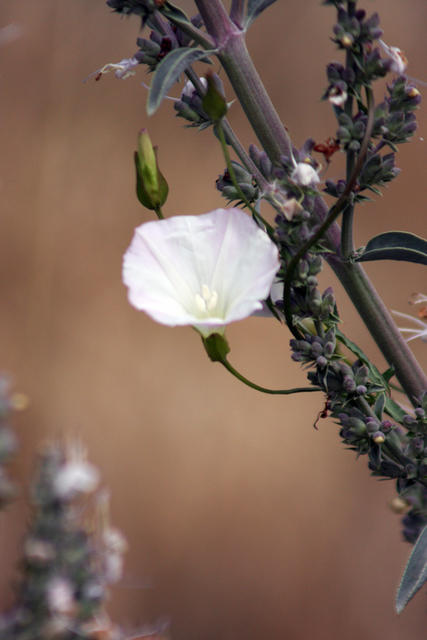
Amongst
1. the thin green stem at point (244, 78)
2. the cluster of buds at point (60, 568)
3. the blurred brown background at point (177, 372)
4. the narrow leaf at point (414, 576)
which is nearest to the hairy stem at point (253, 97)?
the thin green stem at point (244, 78)

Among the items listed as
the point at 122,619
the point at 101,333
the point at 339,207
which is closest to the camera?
the point at 339,207

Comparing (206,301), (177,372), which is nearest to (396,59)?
(206,301)

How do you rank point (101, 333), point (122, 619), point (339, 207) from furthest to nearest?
point (101, 333)
point (122, 619)
point (339, 207)

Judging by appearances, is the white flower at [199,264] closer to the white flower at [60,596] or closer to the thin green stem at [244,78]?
the thin green stem at [244,78]

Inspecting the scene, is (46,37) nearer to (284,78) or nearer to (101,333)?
(284,78)

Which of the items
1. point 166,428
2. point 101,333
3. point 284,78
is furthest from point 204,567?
point 284,78

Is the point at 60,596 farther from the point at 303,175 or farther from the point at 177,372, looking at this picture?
the point at 177,372

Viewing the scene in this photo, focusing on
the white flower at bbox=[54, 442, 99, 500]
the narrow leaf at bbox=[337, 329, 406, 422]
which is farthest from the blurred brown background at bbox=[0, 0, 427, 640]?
the narrow leaf at bbox=[337, 329, 406, 422]
